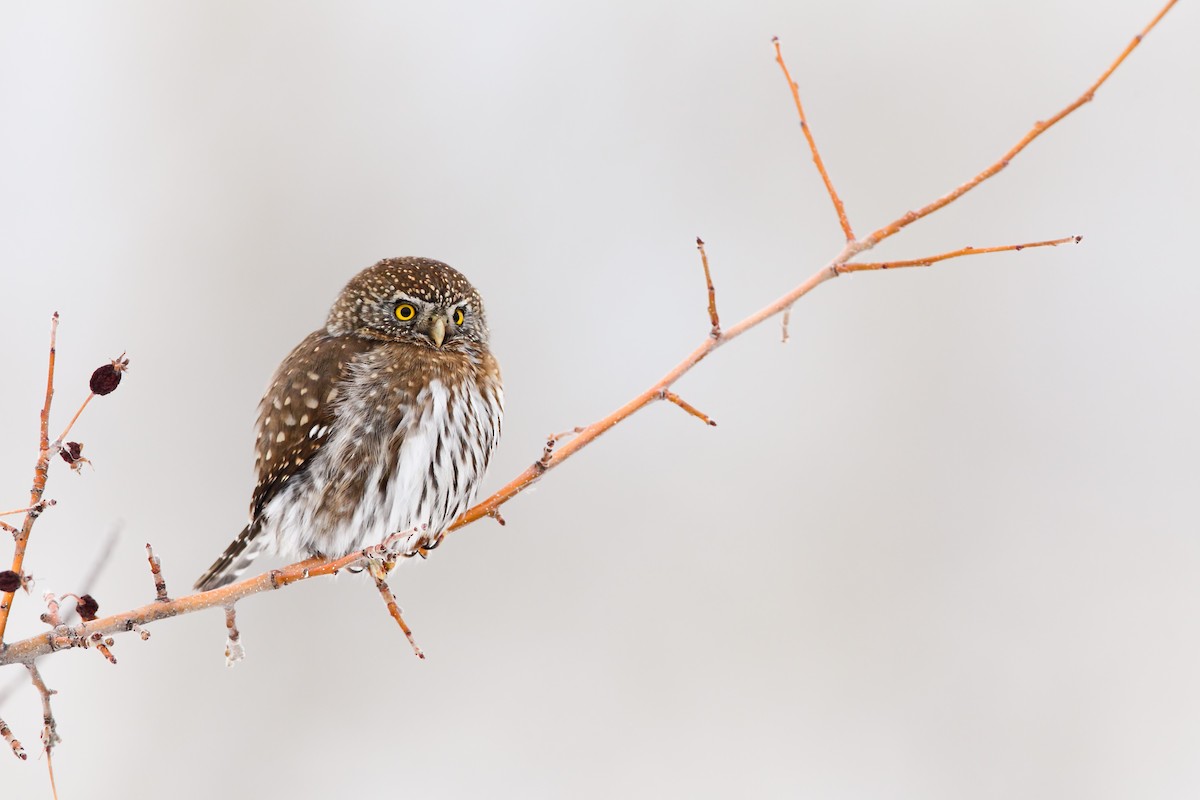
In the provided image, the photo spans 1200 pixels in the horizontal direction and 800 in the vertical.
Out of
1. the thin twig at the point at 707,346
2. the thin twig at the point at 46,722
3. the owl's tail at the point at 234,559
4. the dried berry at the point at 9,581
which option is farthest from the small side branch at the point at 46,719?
the owl's tail at the point at 234,559

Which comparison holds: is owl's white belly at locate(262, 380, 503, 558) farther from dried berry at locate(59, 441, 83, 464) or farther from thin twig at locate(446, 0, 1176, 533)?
dried berry at locate(59, 441, 83, 464)

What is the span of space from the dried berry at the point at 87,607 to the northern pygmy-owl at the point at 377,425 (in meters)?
1.34

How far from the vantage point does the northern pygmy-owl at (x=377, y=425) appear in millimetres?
2832

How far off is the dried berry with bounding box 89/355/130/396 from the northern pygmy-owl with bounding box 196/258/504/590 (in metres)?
1.49

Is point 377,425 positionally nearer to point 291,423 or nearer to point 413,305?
point 291,423

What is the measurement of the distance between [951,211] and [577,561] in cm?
286

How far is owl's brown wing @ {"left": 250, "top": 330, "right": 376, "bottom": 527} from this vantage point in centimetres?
286

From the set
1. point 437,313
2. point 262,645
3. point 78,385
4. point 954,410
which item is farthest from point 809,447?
point 78,385

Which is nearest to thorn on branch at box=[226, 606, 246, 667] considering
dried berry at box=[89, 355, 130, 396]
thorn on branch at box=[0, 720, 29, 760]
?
thorn on branch at box=[0, 720, 29, 760]

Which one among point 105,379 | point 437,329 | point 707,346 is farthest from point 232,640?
point 437,329

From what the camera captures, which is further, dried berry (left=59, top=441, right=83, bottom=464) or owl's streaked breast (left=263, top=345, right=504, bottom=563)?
owl's streaked breast (left=263, top=345, right=504, bottom=563)

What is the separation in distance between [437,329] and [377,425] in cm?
31

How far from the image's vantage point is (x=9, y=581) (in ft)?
4.31

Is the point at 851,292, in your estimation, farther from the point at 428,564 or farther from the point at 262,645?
the point at 262,645
